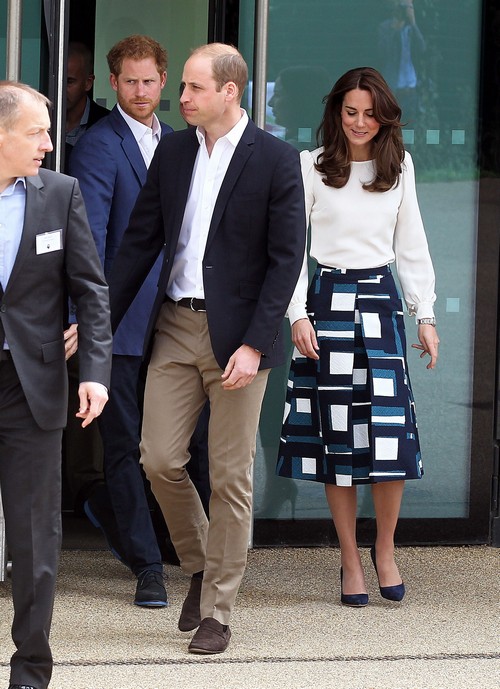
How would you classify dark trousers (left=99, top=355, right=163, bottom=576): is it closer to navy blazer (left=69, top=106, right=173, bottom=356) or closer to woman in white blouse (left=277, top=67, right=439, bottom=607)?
navy blazer (left=69, top=106, right=173, bottom=356)

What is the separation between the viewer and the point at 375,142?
4.90 metres

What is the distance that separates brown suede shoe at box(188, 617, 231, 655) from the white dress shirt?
3.32ft

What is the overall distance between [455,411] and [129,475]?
1.67 metres

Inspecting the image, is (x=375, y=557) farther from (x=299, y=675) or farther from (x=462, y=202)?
(x=462, y=202)

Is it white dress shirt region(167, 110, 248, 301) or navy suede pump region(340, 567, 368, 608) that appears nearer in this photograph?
white dress shirt region(167, 110, 248, 301)

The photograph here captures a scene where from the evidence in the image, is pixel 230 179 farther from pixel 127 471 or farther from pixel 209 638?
pixel 209 638

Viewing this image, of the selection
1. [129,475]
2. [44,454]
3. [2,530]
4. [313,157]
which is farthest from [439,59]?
[44,454]

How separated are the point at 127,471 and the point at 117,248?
0.81 metres

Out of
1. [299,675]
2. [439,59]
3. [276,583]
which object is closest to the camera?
[299,675]

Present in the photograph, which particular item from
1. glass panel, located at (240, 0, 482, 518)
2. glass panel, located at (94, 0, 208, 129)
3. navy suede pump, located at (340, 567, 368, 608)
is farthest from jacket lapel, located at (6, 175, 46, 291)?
glass panel, located at (94, 0, 208, 129)

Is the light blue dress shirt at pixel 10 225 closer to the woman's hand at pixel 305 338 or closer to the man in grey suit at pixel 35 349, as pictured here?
the man in grey suit at pixel 35 349

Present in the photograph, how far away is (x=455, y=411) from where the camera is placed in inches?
234

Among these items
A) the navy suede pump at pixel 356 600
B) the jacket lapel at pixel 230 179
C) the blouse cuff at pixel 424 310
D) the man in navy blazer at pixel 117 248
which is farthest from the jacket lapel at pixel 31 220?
the navy suede pump at pixel 356 600

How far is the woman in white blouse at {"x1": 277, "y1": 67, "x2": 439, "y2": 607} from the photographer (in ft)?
15.8
